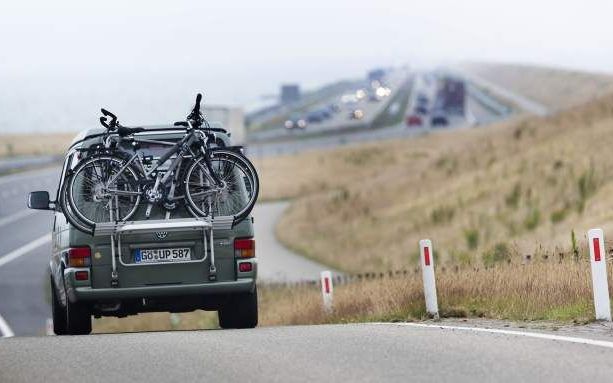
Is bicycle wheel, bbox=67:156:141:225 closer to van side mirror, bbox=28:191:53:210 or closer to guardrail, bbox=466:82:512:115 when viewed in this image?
van side mirror, bbox=28:191:53:210

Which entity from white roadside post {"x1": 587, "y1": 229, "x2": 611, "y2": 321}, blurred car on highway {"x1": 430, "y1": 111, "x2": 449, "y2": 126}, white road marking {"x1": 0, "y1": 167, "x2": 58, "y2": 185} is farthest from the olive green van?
blurred car on highway {"x1": 430, "y1": 111, "x2": 449, "y2": 126}

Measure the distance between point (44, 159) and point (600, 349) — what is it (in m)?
93.7

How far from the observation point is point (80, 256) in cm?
1382

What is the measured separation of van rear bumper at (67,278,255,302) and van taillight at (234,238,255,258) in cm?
25

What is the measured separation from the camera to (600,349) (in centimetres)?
1013

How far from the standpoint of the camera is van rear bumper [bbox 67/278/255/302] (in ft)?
45.5

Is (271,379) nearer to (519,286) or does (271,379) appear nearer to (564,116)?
(519,286)

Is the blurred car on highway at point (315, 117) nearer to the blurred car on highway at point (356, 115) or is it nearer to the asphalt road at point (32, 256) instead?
the blurred car on highway at point (356, 115)

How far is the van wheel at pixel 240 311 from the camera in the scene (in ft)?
48.0

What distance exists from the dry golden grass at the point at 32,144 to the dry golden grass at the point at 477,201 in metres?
44.1

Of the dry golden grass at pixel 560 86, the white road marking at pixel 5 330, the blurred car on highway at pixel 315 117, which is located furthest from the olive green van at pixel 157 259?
the dry golden grass at pixel 560 86

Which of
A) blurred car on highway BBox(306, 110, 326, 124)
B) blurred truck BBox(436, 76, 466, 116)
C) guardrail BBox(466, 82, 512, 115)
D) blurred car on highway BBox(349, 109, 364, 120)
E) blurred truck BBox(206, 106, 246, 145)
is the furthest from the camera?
blurred car on highway BBox(306, 110, 326, 124)

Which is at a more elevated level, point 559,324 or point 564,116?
point 564,116

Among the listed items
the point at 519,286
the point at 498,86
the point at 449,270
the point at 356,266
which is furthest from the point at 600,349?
the point at 498,86
